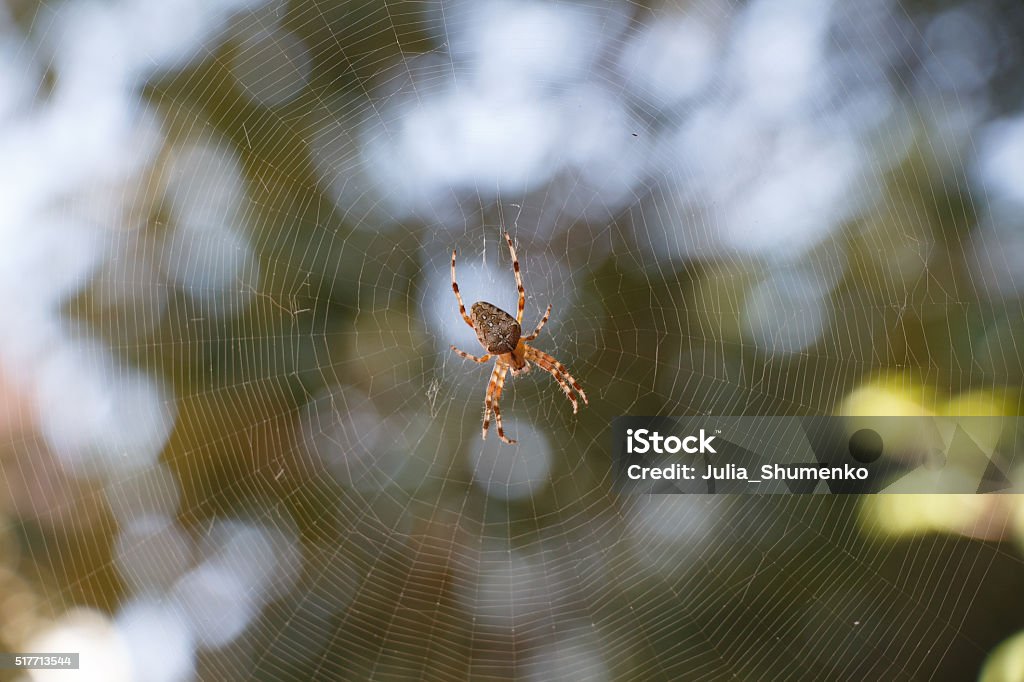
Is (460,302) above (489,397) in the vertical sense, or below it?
above

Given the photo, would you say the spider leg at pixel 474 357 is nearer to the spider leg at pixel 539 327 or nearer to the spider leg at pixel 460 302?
the spider leg at pixel 460 302

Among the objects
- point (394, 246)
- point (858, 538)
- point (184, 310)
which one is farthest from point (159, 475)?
point (858, 538)

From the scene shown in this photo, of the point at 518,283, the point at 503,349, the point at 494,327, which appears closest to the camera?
the point at 494,327

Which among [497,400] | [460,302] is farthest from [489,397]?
[460,302]

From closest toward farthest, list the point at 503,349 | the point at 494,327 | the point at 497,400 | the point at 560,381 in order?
the point at 494,327 < the point at 503,349 < the point at 560,381 < the point at 497,400

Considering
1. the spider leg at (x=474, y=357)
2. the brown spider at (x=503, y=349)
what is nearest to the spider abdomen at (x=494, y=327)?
the brown spider at (x=503, y=349)

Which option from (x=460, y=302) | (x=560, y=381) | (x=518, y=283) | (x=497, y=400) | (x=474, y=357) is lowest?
(x=497, y=400)

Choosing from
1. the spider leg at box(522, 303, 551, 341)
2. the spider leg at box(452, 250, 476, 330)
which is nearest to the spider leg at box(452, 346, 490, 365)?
the spider leg at box(452, 250, 476, 330)

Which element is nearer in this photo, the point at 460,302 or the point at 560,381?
the point at 460,302

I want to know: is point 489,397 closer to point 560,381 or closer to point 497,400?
point 497,400

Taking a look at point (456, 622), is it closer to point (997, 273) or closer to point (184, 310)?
point (184, 310)
